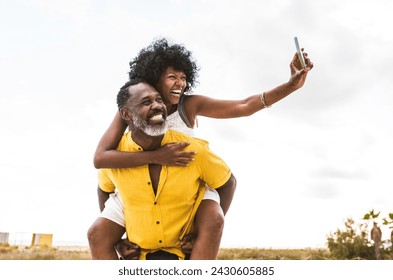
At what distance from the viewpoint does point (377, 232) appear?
28.6ft

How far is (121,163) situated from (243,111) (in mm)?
778

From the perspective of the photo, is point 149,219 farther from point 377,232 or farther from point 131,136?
point 377,232

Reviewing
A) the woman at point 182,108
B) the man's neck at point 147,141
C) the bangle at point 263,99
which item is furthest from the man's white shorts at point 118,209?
the bangle at point 263,99

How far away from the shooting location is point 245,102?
3.07 meters

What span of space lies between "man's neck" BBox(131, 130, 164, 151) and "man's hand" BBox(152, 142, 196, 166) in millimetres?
107

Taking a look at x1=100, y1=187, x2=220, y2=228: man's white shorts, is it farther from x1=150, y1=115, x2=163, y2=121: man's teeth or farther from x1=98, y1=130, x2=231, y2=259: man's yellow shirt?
x1=150, y1=115, x2=163, y2=121: man's teeth

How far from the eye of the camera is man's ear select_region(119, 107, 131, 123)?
2.96 meters

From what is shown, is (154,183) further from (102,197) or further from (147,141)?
(102,197)

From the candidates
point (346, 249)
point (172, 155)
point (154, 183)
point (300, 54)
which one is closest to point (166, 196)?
point (154, 183)

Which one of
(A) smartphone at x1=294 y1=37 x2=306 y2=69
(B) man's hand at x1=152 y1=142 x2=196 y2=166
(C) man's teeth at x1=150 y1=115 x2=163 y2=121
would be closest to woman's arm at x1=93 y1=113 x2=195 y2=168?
(B) man's hand at x1=152 y1=142 x2=196 y2=166

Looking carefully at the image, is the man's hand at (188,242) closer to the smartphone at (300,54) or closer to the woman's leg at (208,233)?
the woman's leg at (208,233)

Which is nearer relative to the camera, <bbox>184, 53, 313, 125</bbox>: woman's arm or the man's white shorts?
<bbox>184, 53, 313, 125</bbox>: woman's arm

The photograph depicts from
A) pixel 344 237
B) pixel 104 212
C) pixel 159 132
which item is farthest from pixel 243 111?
pixel 344 237

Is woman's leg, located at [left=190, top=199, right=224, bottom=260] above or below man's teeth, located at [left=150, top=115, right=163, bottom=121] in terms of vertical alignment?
below
